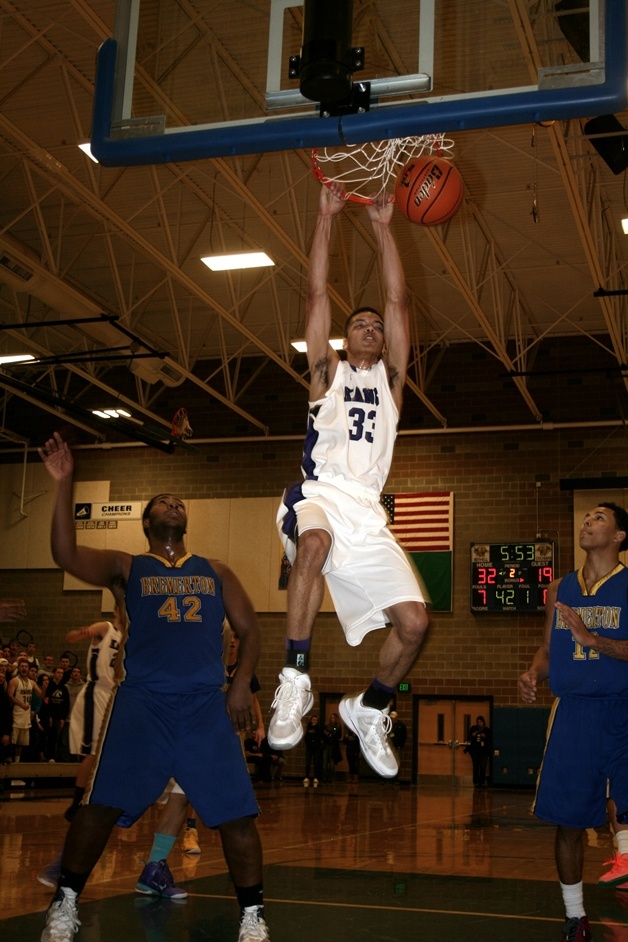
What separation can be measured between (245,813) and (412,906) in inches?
68.8

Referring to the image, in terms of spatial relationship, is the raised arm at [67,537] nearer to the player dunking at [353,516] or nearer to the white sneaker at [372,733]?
the player dunking at [353,516]

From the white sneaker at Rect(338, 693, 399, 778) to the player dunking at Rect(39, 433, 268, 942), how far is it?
53cm

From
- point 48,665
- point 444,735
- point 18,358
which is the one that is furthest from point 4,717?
point 444,735

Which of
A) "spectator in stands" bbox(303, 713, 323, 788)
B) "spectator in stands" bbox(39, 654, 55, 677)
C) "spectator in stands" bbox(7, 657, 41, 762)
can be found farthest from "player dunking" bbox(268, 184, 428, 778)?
"spectator in stands" bbox(39, 654, 55, 677)

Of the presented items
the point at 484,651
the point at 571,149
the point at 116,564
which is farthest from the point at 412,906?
the point at 484,651

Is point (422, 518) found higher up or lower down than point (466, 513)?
lower down

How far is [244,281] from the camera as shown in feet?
70.6

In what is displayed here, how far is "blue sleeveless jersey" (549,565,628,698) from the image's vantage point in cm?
566

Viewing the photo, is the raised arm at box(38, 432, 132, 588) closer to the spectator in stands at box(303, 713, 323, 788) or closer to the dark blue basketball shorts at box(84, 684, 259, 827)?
the dark blue basketball shorts at box(84, 684, 259, 827)

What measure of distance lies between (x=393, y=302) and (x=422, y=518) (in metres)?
17.9

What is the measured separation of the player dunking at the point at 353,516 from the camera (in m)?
4.87

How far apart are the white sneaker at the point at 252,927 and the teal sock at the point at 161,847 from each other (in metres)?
1.82

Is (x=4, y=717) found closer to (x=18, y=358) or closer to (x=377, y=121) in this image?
(x=18, y=358)

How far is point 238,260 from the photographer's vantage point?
1680 cm
